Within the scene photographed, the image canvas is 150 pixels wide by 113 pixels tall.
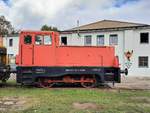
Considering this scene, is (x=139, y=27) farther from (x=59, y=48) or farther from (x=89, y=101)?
(x=89, y=101)

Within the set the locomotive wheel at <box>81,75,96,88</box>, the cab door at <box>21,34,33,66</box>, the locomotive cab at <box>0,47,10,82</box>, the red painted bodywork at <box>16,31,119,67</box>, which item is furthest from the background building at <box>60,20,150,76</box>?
the cab door at <box>21,34,33,66</box>

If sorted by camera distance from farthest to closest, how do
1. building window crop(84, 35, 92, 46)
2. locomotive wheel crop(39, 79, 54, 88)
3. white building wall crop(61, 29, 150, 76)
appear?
building window crop(84, 35, 92, 46) → white building wall crop(61, 29, 150, 76) → locomotive wheel crop(39, 79, 54, 88)

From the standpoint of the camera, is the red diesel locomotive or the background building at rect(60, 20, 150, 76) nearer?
the red diesel locomotive

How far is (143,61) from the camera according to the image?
47656 mm

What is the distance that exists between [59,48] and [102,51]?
2.79 m

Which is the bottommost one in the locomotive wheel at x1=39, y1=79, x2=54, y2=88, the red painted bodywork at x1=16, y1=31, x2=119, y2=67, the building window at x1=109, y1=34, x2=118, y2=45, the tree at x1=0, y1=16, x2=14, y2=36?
the locomotive wheel at x1=39, y1=79, x2=54, y2=88

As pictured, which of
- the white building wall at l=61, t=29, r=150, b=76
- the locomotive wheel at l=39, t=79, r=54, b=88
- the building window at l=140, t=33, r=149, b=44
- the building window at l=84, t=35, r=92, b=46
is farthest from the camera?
the building window at l=84, t=35, r=92, b=46

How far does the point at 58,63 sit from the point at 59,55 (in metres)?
0.51

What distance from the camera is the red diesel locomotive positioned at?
2258 centimetres

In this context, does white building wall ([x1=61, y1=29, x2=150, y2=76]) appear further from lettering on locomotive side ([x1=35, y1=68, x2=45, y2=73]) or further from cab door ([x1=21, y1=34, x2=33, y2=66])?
cab door ([x1=21, y1=34, x2=33, y2=66])

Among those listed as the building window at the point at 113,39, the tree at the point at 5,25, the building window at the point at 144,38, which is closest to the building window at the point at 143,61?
the building window at the point at 144,38

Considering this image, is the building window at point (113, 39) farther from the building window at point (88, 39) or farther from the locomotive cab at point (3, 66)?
the locomotive cab at point (3, 66)

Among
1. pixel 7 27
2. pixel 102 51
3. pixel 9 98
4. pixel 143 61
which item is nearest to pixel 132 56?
pixel 143 61

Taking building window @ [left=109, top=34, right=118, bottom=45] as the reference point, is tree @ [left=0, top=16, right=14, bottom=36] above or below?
above
